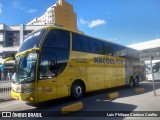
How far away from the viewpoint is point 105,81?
12.7m

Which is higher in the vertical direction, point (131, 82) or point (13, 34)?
point (13, 34)

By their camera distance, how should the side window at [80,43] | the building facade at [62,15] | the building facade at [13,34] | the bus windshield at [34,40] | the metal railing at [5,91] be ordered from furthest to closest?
1. the building facade at [62,15]
2. the building facade at [13,34]
3. the metal railing at [5,91]
4. the side window at [80,43]
5. the bus windshield at [34,40]

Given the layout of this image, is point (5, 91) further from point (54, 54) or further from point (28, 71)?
point (54, 54)

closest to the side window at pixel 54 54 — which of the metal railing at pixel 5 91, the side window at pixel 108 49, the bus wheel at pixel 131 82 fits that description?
the side window at pixel 108 49

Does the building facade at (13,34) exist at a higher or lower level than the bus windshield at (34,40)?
higher

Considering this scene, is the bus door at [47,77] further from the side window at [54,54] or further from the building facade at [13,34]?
the building facade at [13,34]

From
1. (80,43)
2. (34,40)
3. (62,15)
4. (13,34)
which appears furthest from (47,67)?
(62,15)

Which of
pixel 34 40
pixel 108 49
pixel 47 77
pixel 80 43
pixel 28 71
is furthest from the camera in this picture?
pixel 108 49

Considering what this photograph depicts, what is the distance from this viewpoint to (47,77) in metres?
8.54

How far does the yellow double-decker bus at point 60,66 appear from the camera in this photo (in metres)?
8.25

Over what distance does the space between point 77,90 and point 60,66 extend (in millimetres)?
1835

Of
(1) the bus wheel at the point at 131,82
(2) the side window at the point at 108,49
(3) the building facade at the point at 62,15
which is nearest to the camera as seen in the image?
(2) the side window at the point at 108,49

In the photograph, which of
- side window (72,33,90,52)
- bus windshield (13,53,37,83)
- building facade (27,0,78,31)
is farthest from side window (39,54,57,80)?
building facade (27,0,78,31)

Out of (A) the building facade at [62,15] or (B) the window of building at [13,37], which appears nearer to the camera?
(B) the window of building at [13,37]
